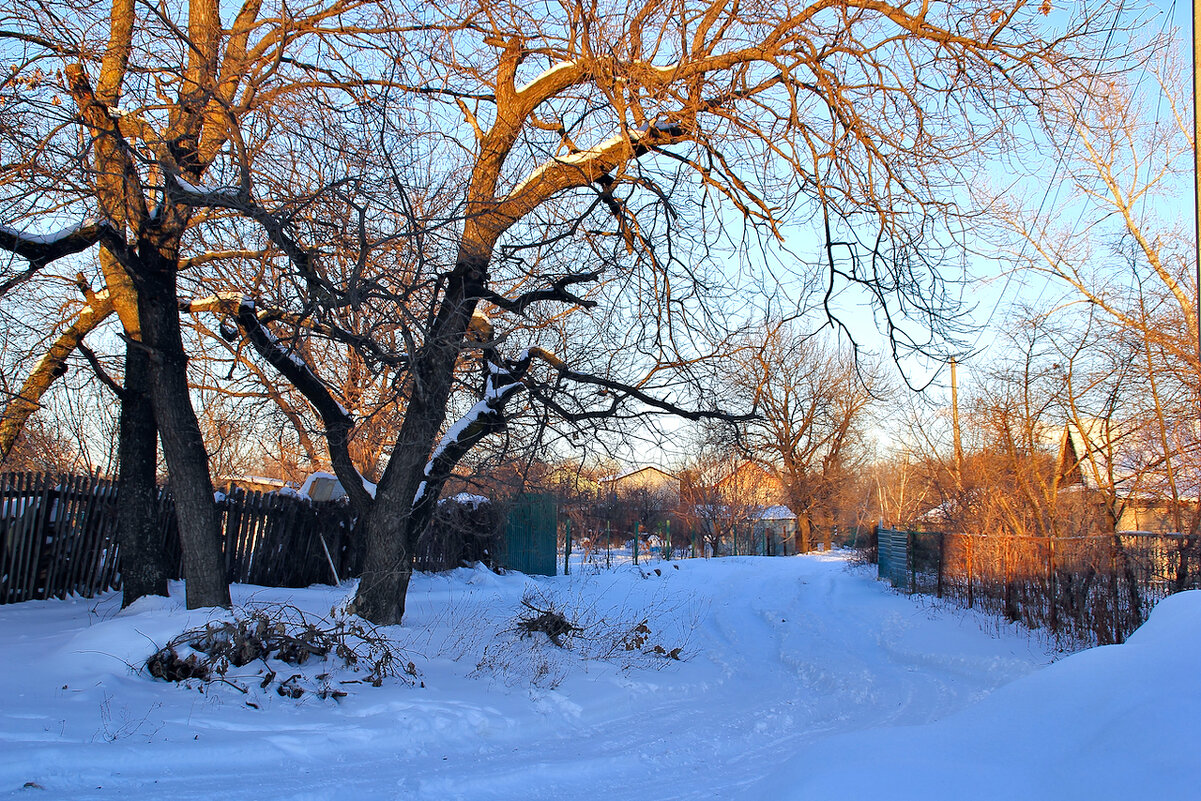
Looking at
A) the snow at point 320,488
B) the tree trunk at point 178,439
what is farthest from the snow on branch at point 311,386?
the snow at point 320,488

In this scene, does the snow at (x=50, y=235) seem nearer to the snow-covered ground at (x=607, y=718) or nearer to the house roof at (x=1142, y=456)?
the snow-covered ground at (x=607, y=718)

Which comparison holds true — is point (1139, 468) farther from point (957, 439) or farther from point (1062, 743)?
point (1062, 743)

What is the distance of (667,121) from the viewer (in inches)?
297

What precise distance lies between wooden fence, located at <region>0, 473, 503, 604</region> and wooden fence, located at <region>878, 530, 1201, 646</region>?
881cm

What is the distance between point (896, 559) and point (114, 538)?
683 inches

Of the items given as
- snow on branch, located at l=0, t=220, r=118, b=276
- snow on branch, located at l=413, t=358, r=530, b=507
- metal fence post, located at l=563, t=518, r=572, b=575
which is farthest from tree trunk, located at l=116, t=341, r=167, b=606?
metal fence post, located at l=563, t=518, r=572, b=575

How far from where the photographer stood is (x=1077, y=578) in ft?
37.7

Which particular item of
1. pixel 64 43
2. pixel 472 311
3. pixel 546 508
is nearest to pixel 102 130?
pixel 64 43

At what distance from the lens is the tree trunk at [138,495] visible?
332 inches

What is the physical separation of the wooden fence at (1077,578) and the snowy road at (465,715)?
0.96 metres

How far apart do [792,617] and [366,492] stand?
957 cm

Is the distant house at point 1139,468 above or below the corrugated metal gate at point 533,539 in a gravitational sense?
above

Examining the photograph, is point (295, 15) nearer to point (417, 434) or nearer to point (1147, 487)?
point (417, 434)

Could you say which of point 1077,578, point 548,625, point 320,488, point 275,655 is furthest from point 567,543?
point 275,655
